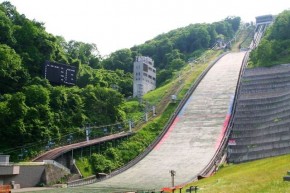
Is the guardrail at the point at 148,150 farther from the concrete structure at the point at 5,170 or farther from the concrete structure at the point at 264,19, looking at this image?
the concrete structure at the point at 264,19

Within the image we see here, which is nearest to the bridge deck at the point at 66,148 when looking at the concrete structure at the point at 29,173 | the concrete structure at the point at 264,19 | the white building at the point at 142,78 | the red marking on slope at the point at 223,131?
the concrete structure at the point at 29,173

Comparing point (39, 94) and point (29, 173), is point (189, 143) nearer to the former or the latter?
point (39, 94)

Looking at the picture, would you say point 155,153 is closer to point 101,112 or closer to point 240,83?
point 101,112

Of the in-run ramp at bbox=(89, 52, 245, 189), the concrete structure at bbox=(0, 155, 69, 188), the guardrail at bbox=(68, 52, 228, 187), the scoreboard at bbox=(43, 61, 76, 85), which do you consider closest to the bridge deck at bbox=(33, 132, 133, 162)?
the concrete structure at bbox=(0, 155, 69, 188)

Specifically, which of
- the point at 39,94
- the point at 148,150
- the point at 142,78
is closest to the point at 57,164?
the point at 39,94

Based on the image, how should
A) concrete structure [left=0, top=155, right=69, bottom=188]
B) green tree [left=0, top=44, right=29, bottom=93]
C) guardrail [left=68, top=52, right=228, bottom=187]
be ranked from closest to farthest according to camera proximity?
1. concrete structure [left=0, top=155, right=69, bottom=188]
2. guardrail [left=68, top=52, right=228, bottom=187]
3. green tree [left=0, top=44, right=29, bottom=93]

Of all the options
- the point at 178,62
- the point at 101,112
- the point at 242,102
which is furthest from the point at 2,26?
the point at 178,62

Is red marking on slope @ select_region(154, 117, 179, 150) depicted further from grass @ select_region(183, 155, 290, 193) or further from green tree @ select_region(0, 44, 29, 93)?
grass @ select_region(183, 155, 290, 193)
